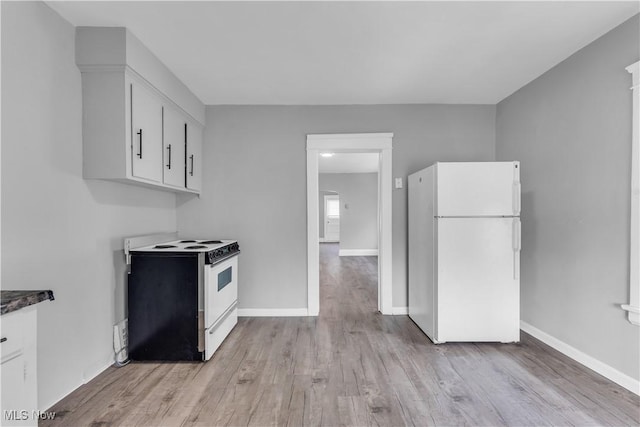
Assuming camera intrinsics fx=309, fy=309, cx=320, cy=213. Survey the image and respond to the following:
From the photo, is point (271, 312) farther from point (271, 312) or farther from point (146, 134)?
point (146, 134)

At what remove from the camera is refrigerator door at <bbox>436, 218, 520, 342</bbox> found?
8.89 ft

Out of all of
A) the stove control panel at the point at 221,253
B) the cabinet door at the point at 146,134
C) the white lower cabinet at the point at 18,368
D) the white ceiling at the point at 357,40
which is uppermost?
the white ceiling at the point at 357,40

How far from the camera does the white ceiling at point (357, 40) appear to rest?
1.93 metres

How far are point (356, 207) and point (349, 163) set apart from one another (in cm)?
181

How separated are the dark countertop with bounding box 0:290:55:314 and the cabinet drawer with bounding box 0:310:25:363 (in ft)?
0.08

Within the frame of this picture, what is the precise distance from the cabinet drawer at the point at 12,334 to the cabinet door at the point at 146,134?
1242 millimetres

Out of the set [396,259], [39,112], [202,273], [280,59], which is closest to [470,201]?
[396,259]

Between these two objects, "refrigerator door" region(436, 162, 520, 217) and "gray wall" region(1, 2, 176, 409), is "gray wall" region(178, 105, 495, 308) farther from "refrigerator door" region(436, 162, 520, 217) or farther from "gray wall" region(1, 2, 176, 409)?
"gray wall" region(1, 2, 176, 409)

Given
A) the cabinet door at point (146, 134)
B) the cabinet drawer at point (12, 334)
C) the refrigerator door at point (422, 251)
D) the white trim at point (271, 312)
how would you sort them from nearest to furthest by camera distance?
the cabinet drawer at point (12, 334) < the cabinet door at point (146, 134) < the refrigerator door at point (422, 251) < the white trim at point (271, 312)

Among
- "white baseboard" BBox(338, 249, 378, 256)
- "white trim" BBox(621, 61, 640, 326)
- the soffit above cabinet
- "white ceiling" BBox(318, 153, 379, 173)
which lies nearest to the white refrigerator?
"white trim" BBox(621, 61, 640, 326)

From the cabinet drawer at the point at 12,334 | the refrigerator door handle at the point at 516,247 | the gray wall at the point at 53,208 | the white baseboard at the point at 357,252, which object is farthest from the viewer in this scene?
the white baseboard at the point at 357,252

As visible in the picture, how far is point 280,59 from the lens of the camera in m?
2.53

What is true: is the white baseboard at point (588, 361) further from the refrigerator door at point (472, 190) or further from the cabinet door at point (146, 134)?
the cabinet door at point (146, 134)

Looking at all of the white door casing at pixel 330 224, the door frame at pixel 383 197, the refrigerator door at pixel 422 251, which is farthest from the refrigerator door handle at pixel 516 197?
the white door casing at pixel 330 224
